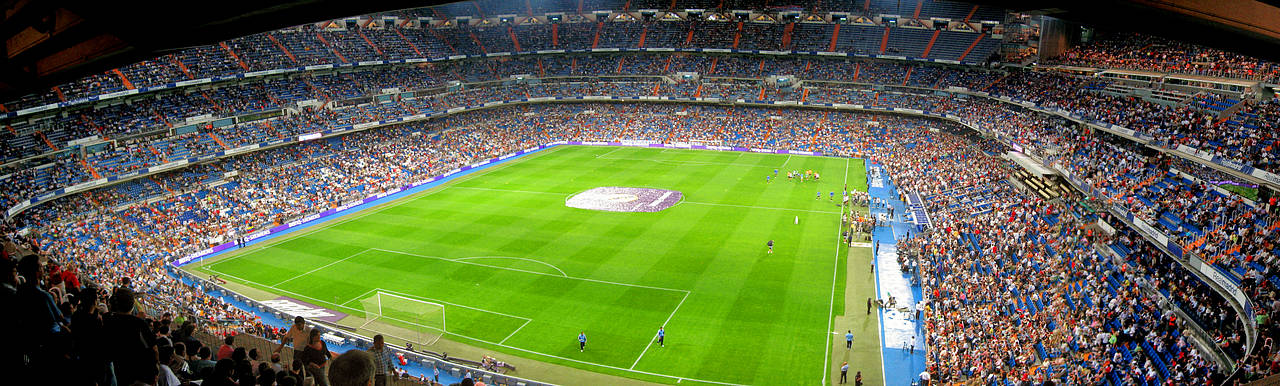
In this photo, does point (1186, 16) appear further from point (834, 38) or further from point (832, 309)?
point (834, 38)

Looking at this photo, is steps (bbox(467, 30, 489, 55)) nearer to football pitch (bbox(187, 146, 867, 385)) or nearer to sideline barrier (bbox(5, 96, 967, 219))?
sideline barrier (bbox(5, 96, 967, 219))

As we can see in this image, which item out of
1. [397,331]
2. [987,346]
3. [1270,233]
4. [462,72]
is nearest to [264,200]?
[397,331]

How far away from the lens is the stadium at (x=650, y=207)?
8508 millimetres

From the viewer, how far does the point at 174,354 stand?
7.93m

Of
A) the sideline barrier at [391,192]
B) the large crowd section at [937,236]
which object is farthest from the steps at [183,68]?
the sideline barrier at [391,192]

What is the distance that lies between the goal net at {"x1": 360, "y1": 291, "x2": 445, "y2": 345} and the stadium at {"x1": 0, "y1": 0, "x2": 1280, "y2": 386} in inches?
5.4

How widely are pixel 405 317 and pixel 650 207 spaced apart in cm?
2082

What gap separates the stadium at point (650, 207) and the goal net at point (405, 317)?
0.14 metres

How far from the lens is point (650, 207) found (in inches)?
1788

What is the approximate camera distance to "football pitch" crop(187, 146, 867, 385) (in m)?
25.0

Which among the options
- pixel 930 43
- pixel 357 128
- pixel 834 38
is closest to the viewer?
pixel 357 128

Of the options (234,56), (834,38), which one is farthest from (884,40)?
(234,56)

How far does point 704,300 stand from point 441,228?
1856 centimetres

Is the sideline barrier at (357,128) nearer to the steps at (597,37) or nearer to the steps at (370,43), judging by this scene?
the steps at (370,43)
